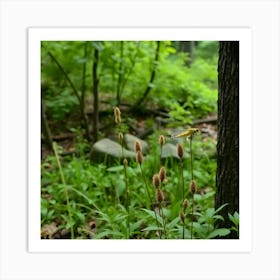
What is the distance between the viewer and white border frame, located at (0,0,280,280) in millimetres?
2127

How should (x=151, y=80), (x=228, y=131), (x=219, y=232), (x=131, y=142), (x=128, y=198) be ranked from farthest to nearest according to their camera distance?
(x=151, y=80) < (x=131, y=142) < (x=128, y=198) < (x=228, y=131) < (x=219, y=232)

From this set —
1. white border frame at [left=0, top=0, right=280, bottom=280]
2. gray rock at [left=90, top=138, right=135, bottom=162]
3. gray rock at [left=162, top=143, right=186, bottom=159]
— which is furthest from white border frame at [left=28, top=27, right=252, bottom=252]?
gray rock at [left=90, top=138, right=135, bottom=162]

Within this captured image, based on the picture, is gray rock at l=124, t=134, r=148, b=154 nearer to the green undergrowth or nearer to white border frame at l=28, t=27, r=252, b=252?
the green undergrowth

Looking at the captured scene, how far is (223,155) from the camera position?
2289 millimetres
